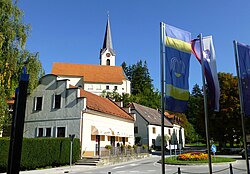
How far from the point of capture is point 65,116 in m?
29.9

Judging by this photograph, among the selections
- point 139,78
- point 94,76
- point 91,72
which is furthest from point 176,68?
point 139,78

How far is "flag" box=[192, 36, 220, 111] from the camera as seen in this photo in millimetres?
11539

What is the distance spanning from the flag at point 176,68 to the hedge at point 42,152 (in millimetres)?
15201

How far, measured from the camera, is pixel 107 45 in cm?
10281

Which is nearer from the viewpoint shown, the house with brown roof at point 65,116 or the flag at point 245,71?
the flag at point 245,71

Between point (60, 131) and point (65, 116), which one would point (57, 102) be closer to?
point (65, 116)

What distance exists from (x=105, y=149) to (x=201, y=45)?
67.4ft

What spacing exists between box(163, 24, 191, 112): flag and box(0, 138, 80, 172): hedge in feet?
49.9

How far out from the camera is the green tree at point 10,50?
24.1 m

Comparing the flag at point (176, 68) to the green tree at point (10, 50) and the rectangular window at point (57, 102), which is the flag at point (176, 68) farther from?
the rectangular window at point (57, 102)

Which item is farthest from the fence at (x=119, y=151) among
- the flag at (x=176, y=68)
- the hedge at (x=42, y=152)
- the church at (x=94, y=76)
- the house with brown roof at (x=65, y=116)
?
the church at (x=94, y=76)

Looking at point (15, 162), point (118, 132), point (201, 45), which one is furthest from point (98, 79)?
point (15, 162)

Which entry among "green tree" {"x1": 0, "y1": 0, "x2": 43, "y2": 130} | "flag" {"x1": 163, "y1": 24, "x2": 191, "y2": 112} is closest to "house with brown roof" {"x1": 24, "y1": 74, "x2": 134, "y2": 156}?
"green tree" {"x1": 0, "y1": 0, "x2": 43, "y2": 130}

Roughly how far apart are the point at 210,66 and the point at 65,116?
2121 centimetres
